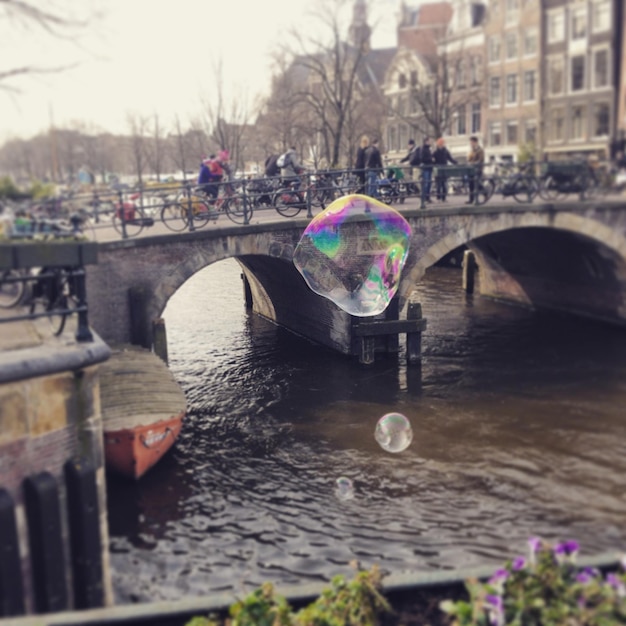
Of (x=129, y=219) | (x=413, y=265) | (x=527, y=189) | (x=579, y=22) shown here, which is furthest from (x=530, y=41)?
(x=129, y=219)

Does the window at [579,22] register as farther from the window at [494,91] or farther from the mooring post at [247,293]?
the mooring post at [247,293]

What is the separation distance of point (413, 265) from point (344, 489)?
956 centimetres

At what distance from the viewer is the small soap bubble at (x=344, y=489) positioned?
39.4ft

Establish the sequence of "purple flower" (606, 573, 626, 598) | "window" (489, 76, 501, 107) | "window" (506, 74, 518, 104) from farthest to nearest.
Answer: "window" (489, 76, 501, 107), "window" (506, 74, 518, 104), "purple flower" (606, 573, 626, 598)

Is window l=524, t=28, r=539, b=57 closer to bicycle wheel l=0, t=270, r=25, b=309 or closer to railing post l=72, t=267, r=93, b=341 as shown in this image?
bicycle wheel l=0, t=270, r=25, b=309

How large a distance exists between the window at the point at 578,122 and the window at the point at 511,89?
19.2 ft

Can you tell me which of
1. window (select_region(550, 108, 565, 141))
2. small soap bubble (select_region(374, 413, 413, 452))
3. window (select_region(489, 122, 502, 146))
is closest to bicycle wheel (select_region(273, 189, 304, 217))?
small soap bubble (select_region(374, 413, 413, 452))

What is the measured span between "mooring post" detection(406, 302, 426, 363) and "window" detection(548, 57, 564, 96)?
25296 mm

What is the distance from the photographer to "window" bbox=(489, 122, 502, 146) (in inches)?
1809

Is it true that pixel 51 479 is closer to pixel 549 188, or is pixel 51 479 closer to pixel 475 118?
pixel 549 188

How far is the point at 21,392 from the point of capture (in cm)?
729

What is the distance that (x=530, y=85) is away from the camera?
139 feet

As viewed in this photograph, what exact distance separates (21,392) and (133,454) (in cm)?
596

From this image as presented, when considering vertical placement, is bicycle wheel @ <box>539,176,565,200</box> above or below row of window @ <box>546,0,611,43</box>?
below
